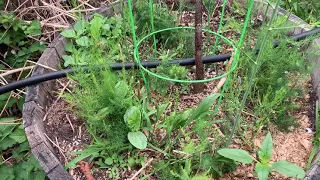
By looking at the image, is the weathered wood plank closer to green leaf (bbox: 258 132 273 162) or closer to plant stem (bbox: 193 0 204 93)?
plant stem (bbox: 193 0 204 93)

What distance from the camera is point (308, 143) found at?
1.51m

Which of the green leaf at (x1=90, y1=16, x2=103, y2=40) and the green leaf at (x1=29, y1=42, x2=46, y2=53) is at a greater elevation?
the green leaf at (x1=90, y1=16, x2=103, y2=40)

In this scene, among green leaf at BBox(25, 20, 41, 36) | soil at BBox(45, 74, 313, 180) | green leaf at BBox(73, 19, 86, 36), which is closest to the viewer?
soil at BBox(45, 74, 313, 180)

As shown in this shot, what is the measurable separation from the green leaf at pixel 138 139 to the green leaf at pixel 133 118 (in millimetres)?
21

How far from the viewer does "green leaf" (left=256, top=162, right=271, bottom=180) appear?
1135 mm

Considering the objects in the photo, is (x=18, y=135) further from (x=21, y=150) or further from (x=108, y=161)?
(x=108, y=161)

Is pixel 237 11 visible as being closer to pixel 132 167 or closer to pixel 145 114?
pixel 145 114

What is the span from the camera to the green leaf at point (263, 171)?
1.14m

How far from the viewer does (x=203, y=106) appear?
4.53ft

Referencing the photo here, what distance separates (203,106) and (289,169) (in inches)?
16.0

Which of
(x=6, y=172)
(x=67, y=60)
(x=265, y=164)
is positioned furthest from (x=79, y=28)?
(x=265, y=164)

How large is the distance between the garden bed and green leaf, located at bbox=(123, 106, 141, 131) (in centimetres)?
17

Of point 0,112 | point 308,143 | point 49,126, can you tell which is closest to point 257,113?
point 308,143

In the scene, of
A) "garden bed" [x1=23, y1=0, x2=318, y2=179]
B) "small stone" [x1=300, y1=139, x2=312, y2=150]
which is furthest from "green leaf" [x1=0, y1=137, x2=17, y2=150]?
"small stone" [x1=300, y1=139, x2=312, y2=150]
